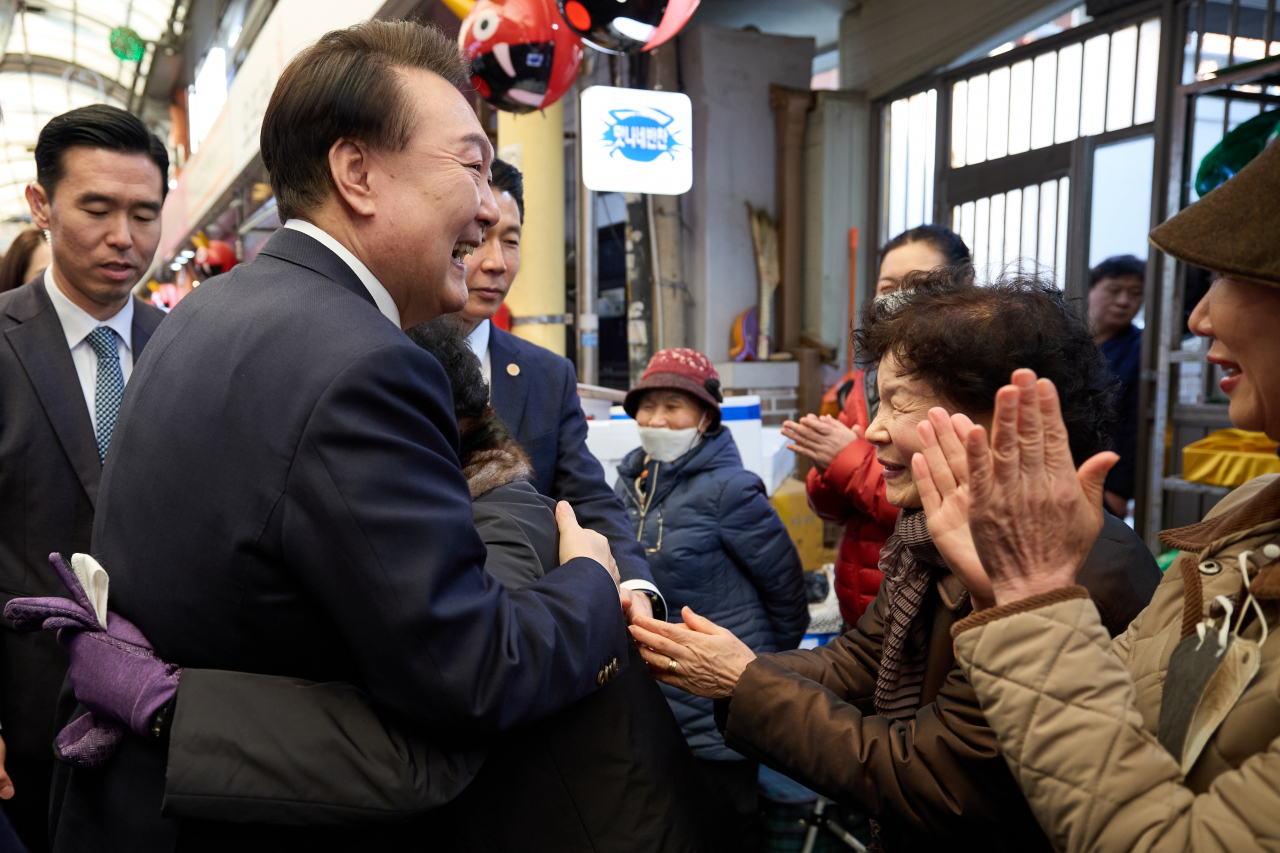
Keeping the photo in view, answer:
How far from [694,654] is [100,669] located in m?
0.82

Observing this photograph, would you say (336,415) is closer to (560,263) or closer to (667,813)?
(667,813)

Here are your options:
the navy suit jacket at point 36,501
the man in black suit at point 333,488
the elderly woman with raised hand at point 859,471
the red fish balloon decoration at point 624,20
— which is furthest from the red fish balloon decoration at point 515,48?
the man in black suit at point 333,488

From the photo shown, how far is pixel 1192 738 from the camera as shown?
0.87 m

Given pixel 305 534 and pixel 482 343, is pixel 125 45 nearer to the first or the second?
pixel 482 343

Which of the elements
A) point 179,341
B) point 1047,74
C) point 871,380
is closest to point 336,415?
point 179,341

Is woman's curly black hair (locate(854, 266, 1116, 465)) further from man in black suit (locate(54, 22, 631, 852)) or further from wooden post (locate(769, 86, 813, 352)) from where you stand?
wooden post (locate(769, 86, 813, 352))

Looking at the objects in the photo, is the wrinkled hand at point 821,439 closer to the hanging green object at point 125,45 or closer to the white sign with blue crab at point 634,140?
the white sign with blue crab at point 634,140

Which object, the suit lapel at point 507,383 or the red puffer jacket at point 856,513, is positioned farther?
the red puffer jacket at point 856,513

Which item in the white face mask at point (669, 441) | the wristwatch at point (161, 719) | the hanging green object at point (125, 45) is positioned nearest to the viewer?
the wristwatch at point (161, 719)

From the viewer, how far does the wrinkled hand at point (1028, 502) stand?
35.2 inches

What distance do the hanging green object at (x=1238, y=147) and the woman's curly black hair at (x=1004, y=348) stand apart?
2160 millimetres

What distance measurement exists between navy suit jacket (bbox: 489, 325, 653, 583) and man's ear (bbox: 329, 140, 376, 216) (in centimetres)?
80

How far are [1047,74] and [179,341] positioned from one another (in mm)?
5299

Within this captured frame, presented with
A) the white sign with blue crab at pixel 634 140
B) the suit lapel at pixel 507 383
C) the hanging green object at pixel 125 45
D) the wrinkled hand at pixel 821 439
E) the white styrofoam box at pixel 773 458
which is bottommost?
the white styrofoam box at pixel 773 458
